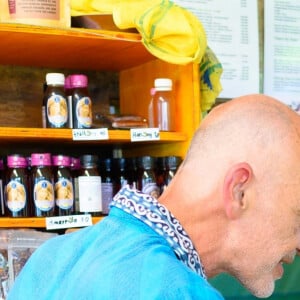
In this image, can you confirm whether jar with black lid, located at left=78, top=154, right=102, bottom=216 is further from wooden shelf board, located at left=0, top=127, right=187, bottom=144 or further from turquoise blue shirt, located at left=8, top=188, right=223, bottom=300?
turquoise blue shirt, located at left=8, top=188, right=223, bottom=300

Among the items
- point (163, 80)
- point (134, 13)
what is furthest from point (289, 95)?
point (134, 13)

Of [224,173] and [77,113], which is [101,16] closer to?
[77,113]

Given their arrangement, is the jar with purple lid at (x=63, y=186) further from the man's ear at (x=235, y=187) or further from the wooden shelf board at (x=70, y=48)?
the man's ear at (x=235, y=187)

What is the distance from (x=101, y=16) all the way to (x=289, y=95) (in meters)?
1.10

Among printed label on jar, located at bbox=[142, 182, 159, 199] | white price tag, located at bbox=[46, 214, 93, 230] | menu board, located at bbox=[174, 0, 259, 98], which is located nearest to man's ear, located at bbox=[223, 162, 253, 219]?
white price tag, located at bbox=[46, 214, 93, 230]

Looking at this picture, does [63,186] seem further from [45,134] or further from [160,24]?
[160,24]

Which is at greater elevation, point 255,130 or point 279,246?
point 255,130

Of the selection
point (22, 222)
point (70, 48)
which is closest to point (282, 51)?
point (70, 48)

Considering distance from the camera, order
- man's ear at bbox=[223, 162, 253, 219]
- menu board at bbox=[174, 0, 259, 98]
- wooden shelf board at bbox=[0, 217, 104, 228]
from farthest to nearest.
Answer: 1. menu board at bbox=[174, 0, 259, 98]
2. wooden shelf board at bbox=[0, 217, 104, 228]
3. man's ear at bbox=[223, 162, 253, 219]

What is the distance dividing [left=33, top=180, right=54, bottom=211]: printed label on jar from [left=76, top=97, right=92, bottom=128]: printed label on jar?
21 cm

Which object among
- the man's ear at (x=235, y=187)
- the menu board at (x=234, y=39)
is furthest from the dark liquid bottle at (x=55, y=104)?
the man's ear at (x=235, y=187)

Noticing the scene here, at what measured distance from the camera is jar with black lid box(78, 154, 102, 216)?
2.34 metres

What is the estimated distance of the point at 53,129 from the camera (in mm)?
2250

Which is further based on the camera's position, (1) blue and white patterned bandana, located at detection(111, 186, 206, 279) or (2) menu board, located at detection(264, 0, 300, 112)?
(2) menu board, located at detection(264, 0, 300, 112)
